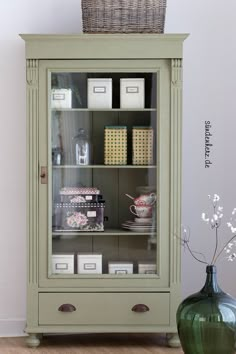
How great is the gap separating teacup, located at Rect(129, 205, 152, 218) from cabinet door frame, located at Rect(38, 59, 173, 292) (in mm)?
71

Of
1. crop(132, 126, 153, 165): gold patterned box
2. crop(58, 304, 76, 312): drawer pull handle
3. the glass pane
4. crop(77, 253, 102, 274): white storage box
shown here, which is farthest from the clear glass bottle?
crop(58, 304, 76, 312): drawer pull handle

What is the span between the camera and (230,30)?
12.7ft

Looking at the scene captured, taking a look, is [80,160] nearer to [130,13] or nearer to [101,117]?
[101,117]

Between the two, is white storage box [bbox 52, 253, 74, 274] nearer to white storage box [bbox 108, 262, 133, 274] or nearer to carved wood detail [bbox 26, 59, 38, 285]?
carved wood detail [bbox 26, 59, 38, 285]

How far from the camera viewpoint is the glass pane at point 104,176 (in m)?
3.50

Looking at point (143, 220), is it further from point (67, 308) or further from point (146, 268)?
point (67, 308)

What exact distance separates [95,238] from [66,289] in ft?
0.99

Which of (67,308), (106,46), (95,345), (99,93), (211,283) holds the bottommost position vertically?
(95,345)

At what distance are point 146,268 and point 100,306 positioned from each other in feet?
1.00

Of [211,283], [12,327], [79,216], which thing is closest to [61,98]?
[79,216]

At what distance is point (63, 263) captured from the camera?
3.52 metres

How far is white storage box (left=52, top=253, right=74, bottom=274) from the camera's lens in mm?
3510

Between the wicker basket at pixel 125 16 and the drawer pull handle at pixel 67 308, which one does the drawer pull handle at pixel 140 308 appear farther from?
Answer: the wicker basket at pixel 125 16

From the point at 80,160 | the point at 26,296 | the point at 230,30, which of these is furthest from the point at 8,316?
the point at 230,30
